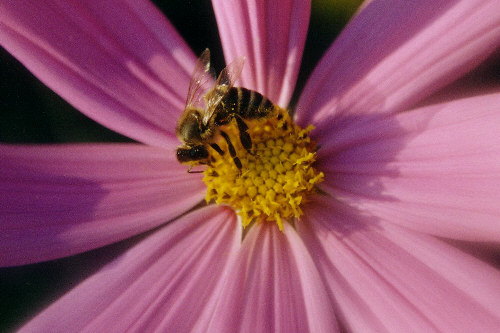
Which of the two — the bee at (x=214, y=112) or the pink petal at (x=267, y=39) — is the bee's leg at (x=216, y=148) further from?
the pink petal at (x=267, y=39)

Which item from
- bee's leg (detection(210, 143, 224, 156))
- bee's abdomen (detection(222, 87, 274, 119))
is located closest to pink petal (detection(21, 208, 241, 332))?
bee's leg (detection(210, 143, 224, 156))

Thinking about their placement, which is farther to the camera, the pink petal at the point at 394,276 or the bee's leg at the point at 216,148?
the bee's leg at the point at 216,148

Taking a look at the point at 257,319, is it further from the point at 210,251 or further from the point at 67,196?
the point at 67,196

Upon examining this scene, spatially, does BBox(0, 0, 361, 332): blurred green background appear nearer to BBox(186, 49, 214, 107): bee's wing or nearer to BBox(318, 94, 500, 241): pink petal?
BBox(186, 49, 214, 107): bee's wing

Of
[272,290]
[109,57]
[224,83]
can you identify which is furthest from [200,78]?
[272,290]

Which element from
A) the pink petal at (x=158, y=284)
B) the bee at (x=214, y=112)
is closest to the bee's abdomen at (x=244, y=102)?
the bee at (x=214, y=112)

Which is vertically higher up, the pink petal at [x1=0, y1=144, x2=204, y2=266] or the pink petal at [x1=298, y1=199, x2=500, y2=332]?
the pink petal at [x1=0, y1=144, x2=204, y2=266]

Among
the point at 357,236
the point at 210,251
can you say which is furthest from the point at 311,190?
the point at 210,251
